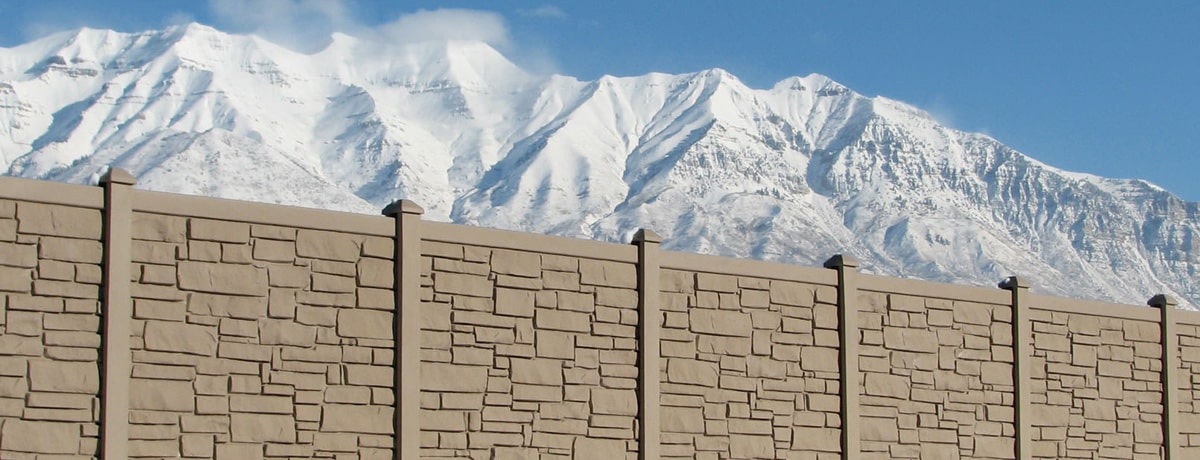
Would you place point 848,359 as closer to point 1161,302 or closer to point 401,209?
point 401,209

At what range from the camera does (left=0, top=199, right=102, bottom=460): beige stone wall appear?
1265 centimetres

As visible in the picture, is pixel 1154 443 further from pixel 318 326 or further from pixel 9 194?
pixel 9 194

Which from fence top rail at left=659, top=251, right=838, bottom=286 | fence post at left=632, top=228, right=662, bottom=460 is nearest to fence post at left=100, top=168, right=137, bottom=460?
fence post at left=632, top=228, right=662, bottom=460

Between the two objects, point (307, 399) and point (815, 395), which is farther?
point (815, 395)

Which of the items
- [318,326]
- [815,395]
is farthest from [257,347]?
[815,395]

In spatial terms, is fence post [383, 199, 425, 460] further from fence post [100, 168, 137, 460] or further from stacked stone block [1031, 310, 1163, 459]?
stacked stone block [1031, 310, 1163, 459]

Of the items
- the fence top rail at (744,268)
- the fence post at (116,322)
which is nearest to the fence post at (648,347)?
the fence top rail at (744,268)

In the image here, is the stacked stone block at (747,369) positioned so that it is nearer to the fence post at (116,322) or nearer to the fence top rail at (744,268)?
the fence top rail at (744,268)

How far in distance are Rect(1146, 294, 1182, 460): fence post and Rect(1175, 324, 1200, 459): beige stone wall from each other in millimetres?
150

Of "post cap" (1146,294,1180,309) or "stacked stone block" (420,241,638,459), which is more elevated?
"post cap" (1146,294,1180,309)

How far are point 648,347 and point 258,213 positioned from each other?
4.13m

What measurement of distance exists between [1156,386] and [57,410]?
13849 millimetres

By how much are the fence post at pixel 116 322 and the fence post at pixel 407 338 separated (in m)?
2.33

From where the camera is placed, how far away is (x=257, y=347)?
13805 mm
